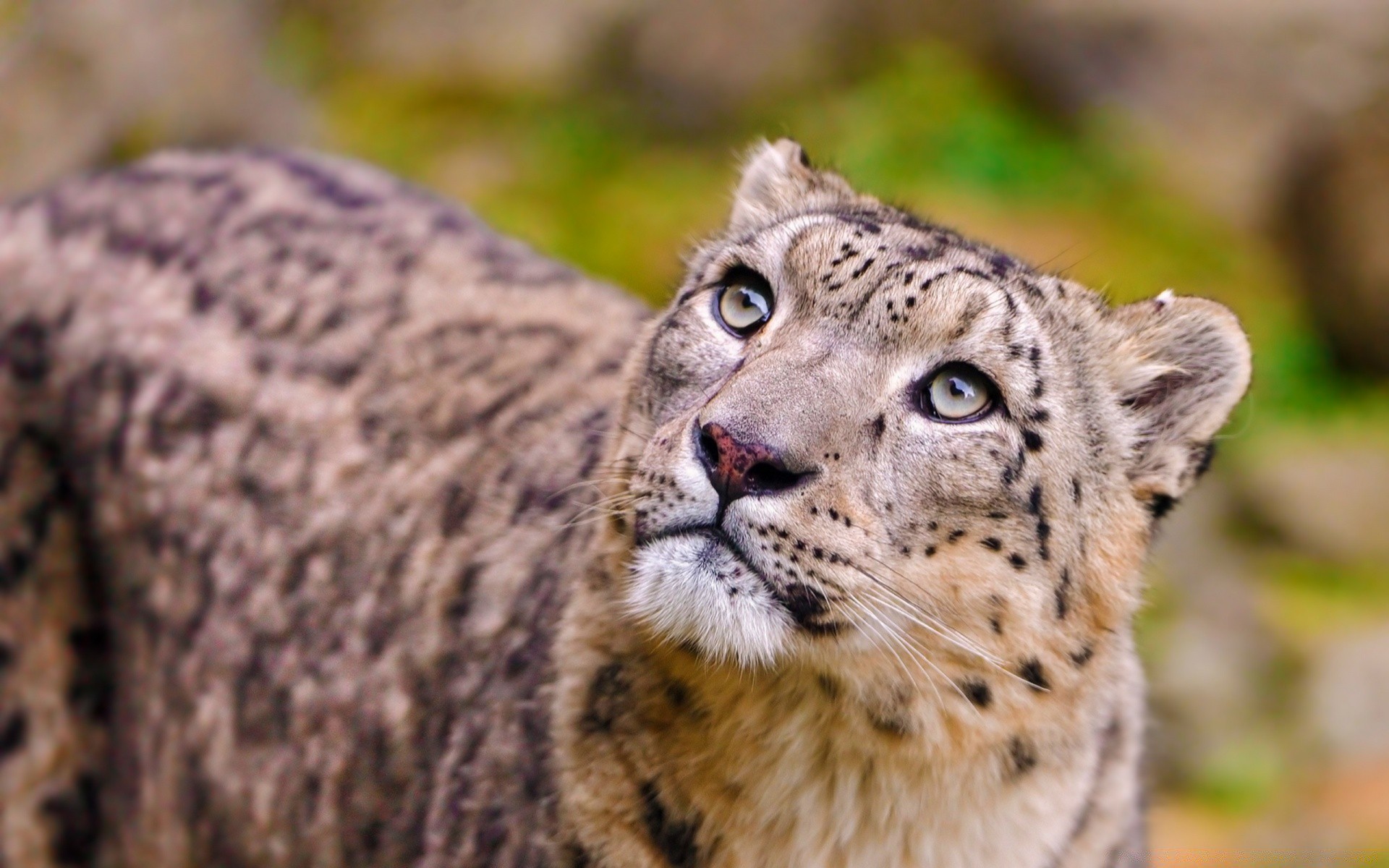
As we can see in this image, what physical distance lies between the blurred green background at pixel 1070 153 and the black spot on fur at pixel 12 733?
3.67m

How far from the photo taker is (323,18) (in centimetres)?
1424

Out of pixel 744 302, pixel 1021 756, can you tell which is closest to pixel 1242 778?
pixel 1021 756

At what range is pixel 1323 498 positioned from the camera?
9.74m

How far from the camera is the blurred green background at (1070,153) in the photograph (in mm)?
8328

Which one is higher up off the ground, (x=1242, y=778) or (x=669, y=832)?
(x=669, y=832)

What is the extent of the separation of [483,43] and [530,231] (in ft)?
10.3

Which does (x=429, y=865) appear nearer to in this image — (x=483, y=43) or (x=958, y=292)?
(x=958, y=292)

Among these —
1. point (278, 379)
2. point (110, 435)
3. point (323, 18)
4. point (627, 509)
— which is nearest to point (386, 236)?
point (278, 379)

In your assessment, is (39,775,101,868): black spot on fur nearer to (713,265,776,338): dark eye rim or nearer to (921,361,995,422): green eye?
(713,265,776,338): dark eye rim

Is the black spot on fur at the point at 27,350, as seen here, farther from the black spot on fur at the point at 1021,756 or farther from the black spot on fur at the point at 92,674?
the black spot on fur at the point at 1021,756

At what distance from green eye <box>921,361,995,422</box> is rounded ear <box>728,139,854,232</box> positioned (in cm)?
81

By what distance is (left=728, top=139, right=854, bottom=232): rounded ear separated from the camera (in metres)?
4.11

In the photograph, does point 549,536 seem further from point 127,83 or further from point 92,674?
point 127,83

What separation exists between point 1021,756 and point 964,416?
765 millimetres
